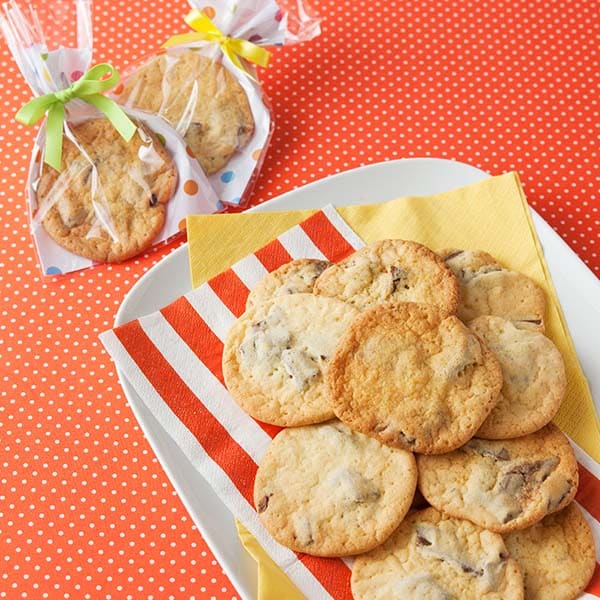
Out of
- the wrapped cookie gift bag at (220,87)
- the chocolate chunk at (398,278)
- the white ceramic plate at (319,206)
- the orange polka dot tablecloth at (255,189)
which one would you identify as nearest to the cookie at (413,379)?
the chocolate chunk at (398,278)

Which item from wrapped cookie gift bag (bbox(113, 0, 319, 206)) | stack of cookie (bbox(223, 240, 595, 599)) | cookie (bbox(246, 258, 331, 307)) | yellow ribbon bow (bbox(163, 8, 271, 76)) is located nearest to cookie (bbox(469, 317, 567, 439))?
stack of cookie (bbox(223, 240, 595, 599))

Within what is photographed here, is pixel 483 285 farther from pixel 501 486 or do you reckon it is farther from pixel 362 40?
pixel 362 40

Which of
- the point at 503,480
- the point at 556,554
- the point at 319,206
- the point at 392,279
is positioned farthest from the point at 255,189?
the point at 556,554

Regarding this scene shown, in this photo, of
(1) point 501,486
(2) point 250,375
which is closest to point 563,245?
(1) point 501,486

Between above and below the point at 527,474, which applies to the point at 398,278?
above

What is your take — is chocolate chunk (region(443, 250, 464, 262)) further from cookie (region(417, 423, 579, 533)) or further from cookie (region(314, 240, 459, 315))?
cookie (region(417, 423, 579, 533))

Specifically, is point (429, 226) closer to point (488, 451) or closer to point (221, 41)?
point (488, 451)
